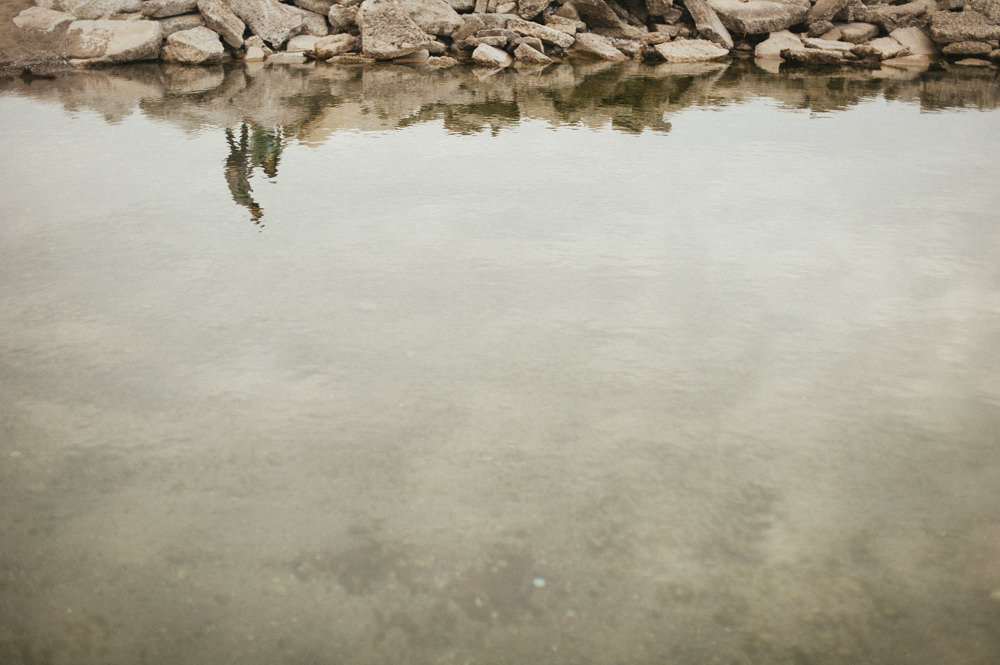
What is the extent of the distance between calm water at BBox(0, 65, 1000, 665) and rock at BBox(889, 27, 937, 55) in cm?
857

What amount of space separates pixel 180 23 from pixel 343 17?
2.38 metres

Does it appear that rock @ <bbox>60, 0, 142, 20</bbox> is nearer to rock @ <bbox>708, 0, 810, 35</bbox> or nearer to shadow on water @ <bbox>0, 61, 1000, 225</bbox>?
shadow on water @ <bbox>0, 61, 1000, 225</bbox>

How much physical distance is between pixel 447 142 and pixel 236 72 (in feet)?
17.2

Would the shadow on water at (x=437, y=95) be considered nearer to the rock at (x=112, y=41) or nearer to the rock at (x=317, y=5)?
the rock at (x=112, y=41)

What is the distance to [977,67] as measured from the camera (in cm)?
1045

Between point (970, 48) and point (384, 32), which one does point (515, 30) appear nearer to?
point (384, 32)

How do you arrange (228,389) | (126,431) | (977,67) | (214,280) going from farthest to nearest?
(977,67) → (214,280) → (228,389) → (126,431)

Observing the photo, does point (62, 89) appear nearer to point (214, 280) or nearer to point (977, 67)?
point (214, 280)

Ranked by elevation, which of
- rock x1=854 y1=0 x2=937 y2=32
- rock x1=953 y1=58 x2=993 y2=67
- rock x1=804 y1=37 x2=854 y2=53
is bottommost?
→ rock x1=953 y1=58 x2=993 y2=67

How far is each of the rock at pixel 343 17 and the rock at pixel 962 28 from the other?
9.25m

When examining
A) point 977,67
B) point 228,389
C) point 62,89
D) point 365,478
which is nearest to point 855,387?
point 365,478

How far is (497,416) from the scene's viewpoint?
87.0 inches

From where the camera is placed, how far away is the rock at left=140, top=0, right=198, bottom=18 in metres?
10.1

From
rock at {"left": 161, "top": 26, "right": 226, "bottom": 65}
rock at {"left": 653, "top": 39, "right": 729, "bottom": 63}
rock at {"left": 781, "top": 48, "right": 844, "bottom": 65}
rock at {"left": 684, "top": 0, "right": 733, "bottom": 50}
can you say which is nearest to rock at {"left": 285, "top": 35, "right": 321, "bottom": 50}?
rock at {"left": 161, "top": 26, "right": 226, "bottom": 65}
